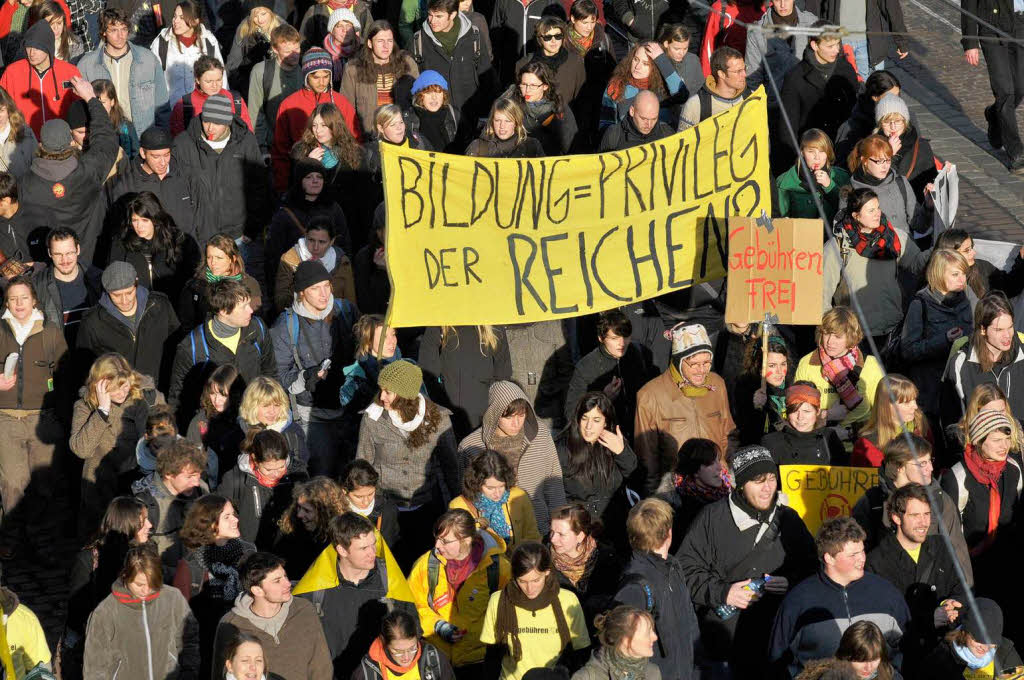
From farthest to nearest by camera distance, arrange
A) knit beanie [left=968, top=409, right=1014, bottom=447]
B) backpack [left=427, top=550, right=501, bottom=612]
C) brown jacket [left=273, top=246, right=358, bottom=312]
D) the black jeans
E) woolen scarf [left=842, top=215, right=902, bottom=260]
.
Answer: the black jeans, brown jacket [left=273, top=246, right=358, bottom=312], woolen scarf [left=842, top=215, right=902, bottom=260], knit beanie [left=968, top=409, right=1014, bottom=447], backpack [left=427, top=550, right=501, bottom=612]

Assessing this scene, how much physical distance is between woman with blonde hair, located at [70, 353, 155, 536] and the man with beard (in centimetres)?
361

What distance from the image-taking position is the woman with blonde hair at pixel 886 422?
1084cm

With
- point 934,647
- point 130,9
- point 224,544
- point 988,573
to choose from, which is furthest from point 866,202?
point 130,9

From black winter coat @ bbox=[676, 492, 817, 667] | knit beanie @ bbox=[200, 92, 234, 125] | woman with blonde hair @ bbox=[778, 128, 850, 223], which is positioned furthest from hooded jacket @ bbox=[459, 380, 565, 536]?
knit beanie @ bbox=[200, 92, 234, 125]

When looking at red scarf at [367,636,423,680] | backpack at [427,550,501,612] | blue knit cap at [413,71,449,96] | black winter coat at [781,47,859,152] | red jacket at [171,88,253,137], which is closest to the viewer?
red scarf at [367,636,423,680]

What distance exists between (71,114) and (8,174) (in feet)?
3.52

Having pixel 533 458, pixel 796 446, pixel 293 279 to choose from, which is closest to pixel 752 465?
pixel 796 446

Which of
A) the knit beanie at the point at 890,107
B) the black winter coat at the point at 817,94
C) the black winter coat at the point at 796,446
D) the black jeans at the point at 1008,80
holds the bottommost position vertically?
the black jeans at the point at 1008,80

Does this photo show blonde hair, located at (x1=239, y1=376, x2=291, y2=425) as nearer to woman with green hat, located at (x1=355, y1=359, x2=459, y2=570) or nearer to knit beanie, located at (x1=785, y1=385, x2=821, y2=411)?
woman with green hat, located at (x1=355, y1=359, x2=459, y2=570)

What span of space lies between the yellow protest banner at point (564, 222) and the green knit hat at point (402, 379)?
48 centimetres

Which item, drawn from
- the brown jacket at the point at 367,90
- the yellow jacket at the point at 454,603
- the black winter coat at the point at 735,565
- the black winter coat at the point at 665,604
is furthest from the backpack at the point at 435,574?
the brown jacket at the point at 367,90

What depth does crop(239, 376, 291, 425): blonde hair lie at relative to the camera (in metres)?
10.8

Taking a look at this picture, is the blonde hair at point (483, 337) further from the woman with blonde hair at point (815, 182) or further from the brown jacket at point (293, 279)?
the woman with blonde hair at point (815, 182)

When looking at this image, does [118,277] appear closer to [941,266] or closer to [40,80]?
[40,80]
